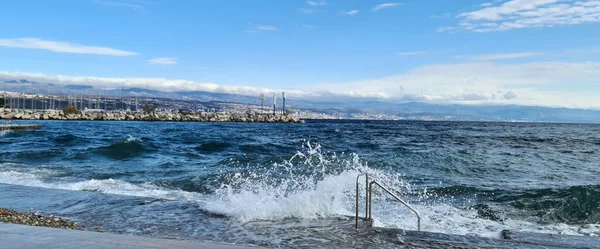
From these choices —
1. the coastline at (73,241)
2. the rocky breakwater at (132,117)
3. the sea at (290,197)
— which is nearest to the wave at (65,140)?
the sea at (290,197)

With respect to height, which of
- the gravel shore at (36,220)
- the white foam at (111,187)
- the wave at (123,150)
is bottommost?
the wave at (123,150)

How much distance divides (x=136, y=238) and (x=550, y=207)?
10.2 meters

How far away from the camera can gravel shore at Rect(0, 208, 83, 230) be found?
7300 millimetres

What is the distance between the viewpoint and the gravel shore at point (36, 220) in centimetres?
730

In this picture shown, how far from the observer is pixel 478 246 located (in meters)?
6.22

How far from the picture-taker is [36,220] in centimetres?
761

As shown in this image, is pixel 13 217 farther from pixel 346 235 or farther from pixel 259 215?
pixel 346 235

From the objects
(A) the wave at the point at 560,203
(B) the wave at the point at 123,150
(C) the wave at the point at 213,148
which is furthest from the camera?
(C) the wave at the point at 213,148

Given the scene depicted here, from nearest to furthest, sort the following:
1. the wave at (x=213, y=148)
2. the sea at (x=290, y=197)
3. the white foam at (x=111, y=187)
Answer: the sea at (x=290, y=197)
the white foam at (x=111, y=187)
the wave at (x=213, y=148)

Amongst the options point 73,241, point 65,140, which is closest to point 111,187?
point 73,241

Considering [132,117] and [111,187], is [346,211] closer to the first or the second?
[111,187]

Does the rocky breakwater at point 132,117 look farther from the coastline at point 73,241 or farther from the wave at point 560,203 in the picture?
the wave at point 560,203

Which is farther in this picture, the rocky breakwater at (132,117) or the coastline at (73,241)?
the rocky breakwater at (132,117)

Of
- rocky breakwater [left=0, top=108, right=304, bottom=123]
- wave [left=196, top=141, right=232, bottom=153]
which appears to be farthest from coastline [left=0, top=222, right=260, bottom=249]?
rocky breakwater [left=0, top=108, right=304, bottom=123]
